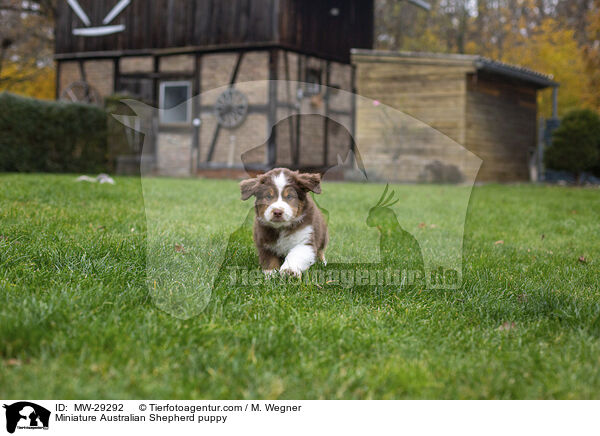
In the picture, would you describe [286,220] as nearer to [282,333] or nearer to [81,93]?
[282,333]

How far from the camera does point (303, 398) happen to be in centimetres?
224

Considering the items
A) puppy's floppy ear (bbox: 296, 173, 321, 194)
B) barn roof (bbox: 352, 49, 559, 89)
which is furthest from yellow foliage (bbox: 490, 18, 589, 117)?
puppy's floppy ear (bbox: 296, 173, 321, 194)

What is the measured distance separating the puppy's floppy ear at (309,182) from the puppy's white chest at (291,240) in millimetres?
352

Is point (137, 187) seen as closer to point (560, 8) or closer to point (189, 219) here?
point (189, 219)

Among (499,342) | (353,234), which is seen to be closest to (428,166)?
(353,234)

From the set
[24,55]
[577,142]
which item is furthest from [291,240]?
[24,55]

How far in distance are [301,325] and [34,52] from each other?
101 ft

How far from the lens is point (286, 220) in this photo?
3799 mm

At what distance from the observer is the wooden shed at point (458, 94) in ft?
61.2

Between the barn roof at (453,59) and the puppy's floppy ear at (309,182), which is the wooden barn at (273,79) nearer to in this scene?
the barn roof at (453,59)

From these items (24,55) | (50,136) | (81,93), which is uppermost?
(24,55)

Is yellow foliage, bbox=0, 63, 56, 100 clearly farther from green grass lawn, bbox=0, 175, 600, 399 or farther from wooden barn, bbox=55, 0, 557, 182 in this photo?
green grass lawn, bbox=0, 175, 600, 399
